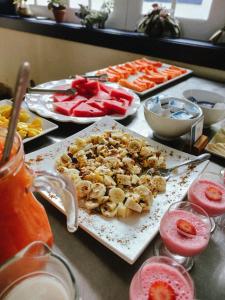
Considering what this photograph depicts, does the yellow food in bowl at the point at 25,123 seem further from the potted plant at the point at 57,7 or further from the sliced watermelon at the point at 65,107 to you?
the potted plant at the point at 57,7

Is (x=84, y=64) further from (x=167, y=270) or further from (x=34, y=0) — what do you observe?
(x=167, y=270)

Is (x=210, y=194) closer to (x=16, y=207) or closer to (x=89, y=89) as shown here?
(x=16, y=207)

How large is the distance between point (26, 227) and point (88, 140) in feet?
1.44

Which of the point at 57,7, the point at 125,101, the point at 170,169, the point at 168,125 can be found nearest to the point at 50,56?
the point at 57,7

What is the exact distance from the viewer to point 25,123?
0.89 m

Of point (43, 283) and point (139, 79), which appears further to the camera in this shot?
point (139, 79)

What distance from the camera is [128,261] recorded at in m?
0.46

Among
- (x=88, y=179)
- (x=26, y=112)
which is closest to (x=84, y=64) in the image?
(x=26, y=112)

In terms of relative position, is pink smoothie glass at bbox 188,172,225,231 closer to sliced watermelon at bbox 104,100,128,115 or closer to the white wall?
sliced watermelon at bbox 104,100,128,115

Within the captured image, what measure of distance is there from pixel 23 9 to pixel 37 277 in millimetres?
2753

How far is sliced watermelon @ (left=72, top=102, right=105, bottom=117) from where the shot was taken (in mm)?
999

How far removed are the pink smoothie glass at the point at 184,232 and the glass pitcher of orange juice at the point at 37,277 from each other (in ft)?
0.71

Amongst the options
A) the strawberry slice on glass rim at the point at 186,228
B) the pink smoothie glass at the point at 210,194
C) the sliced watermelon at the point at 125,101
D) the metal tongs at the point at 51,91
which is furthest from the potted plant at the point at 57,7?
the strawberry slice on glass rim at the point at 186,228

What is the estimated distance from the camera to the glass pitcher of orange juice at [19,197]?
1.10 ft
